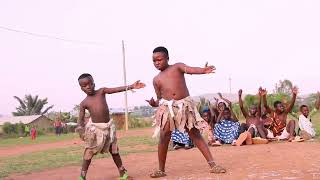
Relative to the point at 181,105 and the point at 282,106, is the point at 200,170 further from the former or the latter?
the point at 282,106

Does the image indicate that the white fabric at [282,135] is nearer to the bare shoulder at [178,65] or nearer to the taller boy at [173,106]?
the taller boy at [173,106]

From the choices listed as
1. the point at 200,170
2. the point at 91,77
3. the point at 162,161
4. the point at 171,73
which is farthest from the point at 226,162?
the point at 91,77

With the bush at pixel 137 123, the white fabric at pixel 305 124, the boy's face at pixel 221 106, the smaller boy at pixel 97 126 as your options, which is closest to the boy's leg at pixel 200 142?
Answer: the smaller boy at pixel 97 126

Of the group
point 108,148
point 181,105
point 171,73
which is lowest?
point 108,148

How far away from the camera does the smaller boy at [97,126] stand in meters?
5.30

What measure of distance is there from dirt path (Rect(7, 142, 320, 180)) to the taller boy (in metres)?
0.33

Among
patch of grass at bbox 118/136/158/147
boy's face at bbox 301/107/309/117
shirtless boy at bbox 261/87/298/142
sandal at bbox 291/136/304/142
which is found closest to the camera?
sandal at bbox 291/136/304/142

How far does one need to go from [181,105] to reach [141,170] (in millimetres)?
1325

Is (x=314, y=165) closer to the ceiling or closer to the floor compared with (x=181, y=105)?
closer to the floor

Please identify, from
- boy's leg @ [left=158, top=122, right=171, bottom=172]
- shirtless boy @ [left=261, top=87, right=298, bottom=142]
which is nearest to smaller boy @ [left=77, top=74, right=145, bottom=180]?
boy's leg @ [left=158, top=122, right=171, bottom=172]

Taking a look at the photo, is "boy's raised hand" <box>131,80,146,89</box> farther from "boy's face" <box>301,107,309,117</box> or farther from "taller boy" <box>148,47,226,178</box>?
"boy's face" <box>301,107,309,117</box>

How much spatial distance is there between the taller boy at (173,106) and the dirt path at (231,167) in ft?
1.07

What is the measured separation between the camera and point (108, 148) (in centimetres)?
539

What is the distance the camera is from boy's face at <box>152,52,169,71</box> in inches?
209
